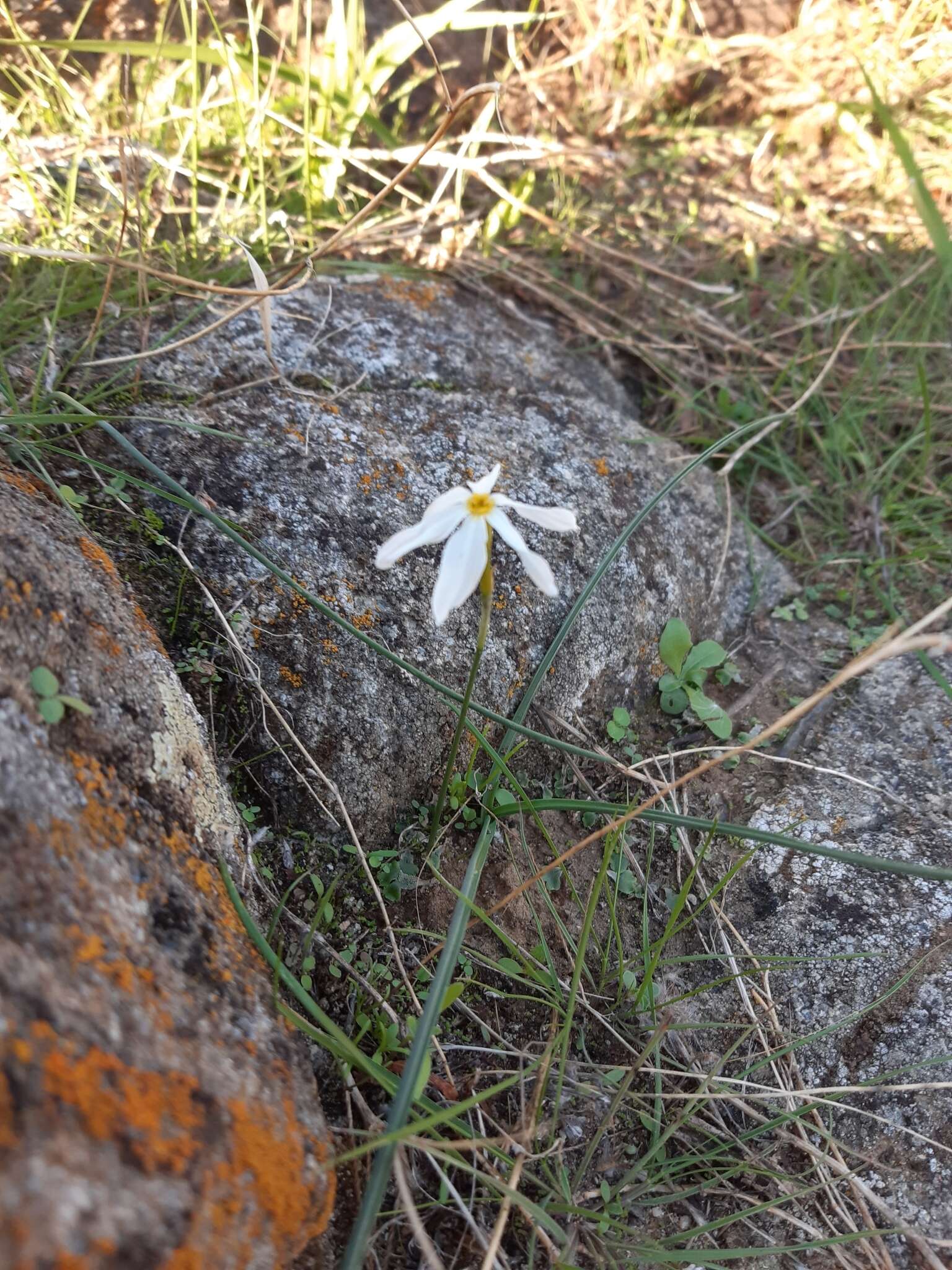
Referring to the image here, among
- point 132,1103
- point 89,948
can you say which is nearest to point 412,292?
point 89,948

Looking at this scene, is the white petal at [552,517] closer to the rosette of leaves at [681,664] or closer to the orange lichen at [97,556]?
the orange lichen at [97,556]

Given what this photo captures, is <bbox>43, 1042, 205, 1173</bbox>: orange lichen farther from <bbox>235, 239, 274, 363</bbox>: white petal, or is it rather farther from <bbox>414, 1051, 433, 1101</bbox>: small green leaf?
<bbox>235, 239, 274, 363</bbox>: white petal

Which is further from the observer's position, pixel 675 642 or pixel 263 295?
pixel 675 642

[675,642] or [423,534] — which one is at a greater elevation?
[423,534]

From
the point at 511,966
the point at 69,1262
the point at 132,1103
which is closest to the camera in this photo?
the point at 69,1262

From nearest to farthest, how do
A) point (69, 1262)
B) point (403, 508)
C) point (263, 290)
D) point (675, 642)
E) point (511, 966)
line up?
point (69, 1262), point (511, 966), point (263, 290), point (403, 508), point (675, 642)

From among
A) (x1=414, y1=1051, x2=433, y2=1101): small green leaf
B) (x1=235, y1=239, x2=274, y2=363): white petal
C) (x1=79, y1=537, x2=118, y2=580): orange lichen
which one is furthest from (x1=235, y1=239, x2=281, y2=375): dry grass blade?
(x1=414, y1=1051, x2=433, y2=1101): small green leaf

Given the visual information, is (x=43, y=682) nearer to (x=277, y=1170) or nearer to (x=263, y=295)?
→ (x=277, y=1170)
